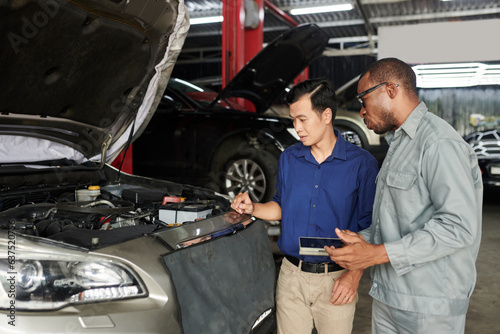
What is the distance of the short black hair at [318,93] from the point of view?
1.73 meters

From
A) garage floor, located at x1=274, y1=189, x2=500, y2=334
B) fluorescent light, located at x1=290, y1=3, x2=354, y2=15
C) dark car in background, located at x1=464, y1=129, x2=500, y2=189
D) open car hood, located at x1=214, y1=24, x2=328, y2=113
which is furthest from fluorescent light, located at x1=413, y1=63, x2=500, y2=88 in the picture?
garage floor, located at x1=274, y1=189, x2=500, y2=334

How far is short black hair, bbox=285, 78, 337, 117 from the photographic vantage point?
5.68ft

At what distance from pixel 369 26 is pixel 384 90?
1265cm

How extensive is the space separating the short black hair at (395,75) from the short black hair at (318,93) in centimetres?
31

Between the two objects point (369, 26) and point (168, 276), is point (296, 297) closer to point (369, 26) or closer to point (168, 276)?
point (168, 276)

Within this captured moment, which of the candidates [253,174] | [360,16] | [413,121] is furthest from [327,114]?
[360,16]

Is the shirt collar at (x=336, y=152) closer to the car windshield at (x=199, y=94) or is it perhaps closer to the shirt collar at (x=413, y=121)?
the shirt collar at (x=413, y=121)

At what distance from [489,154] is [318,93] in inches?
222

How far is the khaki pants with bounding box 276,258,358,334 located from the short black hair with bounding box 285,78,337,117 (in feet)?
2.09

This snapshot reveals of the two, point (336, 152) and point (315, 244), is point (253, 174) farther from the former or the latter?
point (315, 244)

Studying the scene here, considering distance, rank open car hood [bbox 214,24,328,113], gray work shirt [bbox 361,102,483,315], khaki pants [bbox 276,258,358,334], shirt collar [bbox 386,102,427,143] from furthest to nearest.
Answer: open car hood [bbox 214,24,328,113] < khaki pants [bbox 276,258,358,334] < shirt collar [bbox 386,102,427,143] < gray work shirt [bbox 361,102,483,315]

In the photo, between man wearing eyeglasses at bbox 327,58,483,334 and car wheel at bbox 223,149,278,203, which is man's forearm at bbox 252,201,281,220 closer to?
man wearing eyeglasses at bbox 327,58,483,334

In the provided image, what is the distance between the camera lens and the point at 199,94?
17.8ft

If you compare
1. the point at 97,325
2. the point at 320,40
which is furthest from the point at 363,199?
the point at 320,40
